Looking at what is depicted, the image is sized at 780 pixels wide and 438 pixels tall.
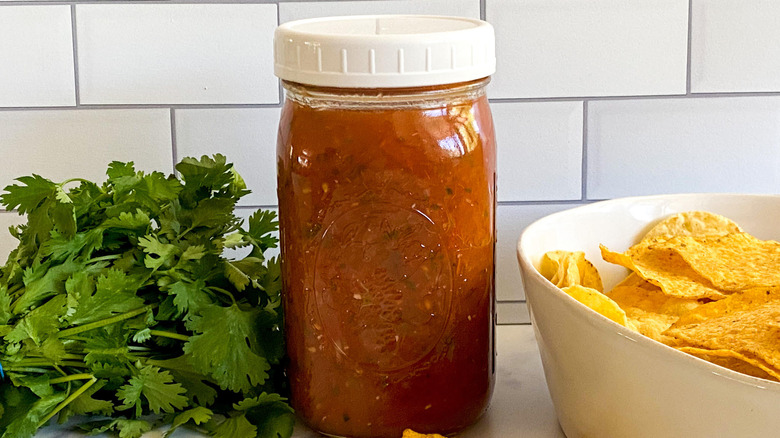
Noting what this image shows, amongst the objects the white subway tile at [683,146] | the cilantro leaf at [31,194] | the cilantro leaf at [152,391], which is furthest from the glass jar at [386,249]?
the white subway tile at [683,146]

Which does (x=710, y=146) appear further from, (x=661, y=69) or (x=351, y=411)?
(x=351, y=411)

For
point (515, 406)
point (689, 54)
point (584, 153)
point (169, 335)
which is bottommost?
point (515, 406)

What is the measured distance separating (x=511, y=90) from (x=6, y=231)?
607 mm

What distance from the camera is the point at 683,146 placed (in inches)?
39.9

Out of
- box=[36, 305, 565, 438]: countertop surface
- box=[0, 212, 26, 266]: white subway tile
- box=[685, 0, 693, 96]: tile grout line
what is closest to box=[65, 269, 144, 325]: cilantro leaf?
box=[36, 305, 565, 438]: countertop surface

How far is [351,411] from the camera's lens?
745mm

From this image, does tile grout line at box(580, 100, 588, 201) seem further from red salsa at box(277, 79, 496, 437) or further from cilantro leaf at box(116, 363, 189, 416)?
cilantro leaf at box(116, 363, 189, 416)

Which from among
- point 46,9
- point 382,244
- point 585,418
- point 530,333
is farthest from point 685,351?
point 46,9

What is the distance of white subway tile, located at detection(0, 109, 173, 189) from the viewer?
0.99m

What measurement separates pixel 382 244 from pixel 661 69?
1.53 ft

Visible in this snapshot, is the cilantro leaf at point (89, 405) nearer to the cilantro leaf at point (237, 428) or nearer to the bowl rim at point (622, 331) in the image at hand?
the cilantro leaf at point (237, 428)

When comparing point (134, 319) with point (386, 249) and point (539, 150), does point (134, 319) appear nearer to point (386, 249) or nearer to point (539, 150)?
point (386, 249)

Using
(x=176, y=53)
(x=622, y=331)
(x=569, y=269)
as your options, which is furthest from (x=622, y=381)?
(x=176, y=53)

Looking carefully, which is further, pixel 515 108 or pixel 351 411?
pixel 515 108
